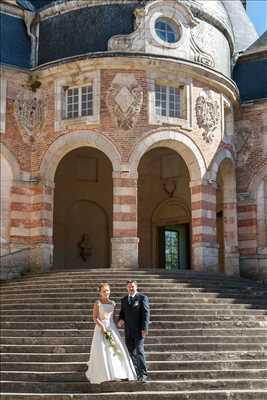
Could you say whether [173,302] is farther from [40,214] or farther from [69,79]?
[69,79]

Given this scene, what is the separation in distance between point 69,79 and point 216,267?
7341mm

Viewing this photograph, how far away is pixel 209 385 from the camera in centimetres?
1156

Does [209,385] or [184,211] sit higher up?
[184,211]

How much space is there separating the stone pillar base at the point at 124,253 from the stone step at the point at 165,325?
4.86m

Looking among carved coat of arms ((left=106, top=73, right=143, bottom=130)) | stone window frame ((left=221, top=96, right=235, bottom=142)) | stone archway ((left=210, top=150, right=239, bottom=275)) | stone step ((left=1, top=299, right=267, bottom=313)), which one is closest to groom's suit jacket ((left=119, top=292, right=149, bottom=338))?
stone step ((left=1, top=299, right=267, bottom=313))

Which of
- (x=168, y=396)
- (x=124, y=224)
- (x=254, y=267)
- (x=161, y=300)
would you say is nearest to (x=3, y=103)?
(x=124, y=224)

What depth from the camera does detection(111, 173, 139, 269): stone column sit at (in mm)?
19297

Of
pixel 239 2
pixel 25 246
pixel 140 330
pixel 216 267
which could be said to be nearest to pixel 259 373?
pixel 140 330

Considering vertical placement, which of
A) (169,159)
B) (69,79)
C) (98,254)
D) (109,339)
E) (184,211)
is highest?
(69,79)

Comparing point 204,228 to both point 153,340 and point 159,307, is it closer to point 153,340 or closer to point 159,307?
point 159,307

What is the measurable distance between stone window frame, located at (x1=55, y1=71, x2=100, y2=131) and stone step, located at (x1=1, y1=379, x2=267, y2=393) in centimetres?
994

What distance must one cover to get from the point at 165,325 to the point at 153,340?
0.86m

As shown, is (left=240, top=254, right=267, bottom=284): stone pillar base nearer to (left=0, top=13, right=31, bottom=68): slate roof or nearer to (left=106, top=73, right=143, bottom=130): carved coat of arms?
(left=106, top=73, right=143, bottom=130): carved coat of arms

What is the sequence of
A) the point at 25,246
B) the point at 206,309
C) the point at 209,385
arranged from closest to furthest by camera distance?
1. the point at 209,385
2. the point at 206,309
3. the point at 25,246
